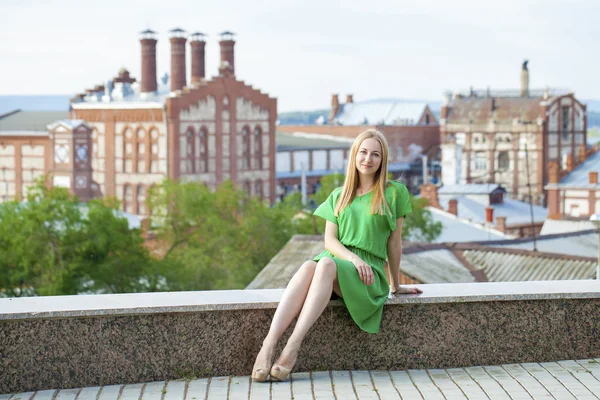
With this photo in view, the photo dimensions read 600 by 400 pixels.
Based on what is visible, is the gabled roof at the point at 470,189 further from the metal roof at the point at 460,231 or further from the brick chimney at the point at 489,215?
the metal roof at the point at 460,231

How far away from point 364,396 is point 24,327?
6.68 ft

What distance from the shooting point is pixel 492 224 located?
54.5 m

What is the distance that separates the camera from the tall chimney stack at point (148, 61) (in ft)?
212

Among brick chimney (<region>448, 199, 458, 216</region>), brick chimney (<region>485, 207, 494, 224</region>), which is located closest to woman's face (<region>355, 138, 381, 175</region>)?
brick chimney (<region>485, 207, 494, 224</region>)

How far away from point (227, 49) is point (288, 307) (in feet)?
200

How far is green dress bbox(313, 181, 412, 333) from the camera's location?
779cm

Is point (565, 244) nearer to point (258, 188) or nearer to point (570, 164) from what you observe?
point (570, 164)

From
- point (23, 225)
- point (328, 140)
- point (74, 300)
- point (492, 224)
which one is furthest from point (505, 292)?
point (328, 140)

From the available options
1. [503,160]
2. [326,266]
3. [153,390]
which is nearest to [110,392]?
[153,390]

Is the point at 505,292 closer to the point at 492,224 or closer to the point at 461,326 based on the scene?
the point at 461,326

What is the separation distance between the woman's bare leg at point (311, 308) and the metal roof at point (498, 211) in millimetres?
49355

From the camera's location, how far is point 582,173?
6019 centimetres

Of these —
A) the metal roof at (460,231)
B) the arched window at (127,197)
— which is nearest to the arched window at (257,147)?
the arched window at (127,197)

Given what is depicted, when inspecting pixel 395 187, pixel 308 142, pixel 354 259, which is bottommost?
pixel 308 142
